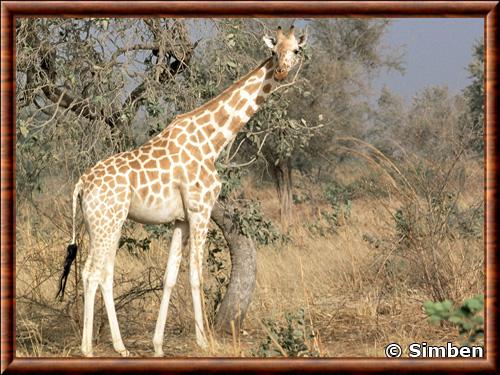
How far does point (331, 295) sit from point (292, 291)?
455 millimetres

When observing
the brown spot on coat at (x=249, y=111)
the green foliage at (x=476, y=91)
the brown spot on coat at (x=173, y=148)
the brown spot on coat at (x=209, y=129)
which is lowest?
Answer: the brown spot on coat at (x=173, y=148)

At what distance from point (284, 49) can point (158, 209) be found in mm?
1507

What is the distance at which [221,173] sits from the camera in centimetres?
741

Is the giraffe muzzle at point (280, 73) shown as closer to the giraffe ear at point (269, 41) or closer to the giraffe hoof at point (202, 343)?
the giraffe ear at point (269, 41)

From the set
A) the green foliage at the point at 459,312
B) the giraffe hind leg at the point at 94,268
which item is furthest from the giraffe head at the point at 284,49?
the green foliage at the point at 459,312

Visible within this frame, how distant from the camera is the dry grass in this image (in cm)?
704

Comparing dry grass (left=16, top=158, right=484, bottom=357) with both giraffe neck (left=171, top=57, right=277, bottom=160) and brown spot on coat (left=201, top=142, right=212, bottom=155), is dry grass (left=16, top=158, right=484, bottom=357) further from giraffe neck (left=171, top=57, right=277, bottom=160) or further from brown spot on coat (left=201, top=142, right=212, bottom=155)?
giraffe neck (left=171, top=57, right=277, bottom=160)

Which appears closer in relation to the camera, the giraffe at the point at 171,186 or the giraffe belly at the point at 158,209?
the giraffe at the point at 171,186

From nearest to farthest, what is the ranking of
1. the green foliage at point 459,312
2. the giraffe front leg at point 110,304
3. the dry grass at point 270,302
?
the green foliage at point 459,312
the giraffe front leg at point 110,304
the dry grass at point 270,302

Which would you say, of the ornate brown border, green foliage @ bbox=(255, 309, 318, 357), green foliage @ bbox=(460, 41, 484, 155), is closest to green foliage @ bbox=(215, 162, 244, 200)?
green foliage @ bbox=(255, 309, 318, 357)

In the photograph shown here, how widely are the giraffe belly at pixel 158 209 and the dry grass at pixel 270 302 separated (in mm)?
1019

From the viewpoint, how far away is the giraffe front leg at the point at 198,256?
639 centimetres

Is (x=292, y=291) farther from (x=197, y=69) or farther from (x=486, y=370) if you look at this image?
(x=486, y=370)

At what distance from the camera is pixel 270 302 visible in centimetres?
850
